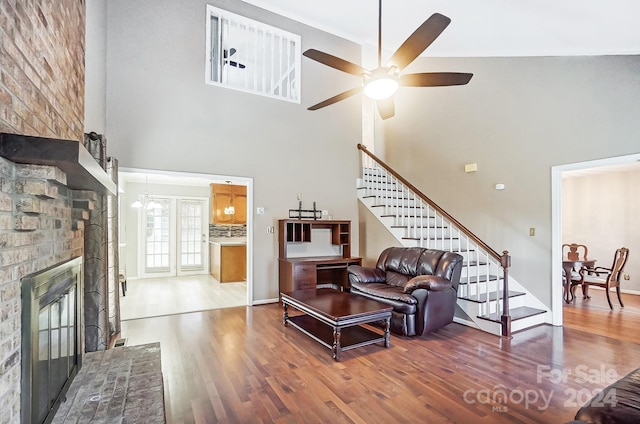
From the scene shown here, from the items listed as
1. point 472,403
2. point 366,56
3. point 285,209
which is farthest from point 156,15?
point 472,403

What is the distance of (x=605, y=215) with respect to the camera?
668cm

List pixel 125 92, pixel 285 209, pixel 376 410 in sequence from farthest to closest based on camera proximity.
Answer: pixel 285 209 → pixel 125 92 → pixel 376 410

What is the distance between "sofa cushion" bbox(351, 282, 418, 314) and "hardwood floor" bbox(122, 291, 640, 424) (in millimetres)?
348

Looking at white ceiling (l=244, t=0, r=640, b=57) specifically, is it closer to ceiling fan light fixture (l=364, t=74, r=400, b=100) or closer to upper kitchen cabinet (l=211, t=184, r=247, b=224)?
ceiling fan light fixture (l=364, t=74, r=400, b=100)

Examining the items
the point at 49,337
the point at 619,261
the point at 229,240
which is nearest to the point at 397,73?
the point at 49,337

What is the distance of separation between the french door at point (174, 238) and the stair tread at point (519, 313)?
21.8ft

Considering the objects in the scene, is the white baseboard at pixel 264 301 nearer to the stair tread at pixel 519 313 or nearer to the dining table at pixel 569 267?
the stair tread at pixel 519 313

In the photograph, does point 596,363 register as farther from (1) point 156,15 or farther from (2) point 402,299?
(1) point 156,15

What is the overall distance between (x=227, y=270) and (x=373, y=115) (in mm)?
5090

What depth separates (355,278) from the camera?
449cm

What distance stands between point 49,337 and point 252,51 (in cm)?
583

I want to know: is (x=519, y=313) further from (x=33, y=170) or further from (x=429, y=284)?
(x=33, y=170)

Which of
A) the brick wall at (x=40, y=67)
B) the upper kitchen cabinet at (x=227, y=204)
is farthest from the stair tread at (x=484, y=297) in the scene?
the upper kitchen cabinet at (x=227, y=204)

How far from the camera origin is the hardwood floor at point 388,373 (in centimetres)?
221
